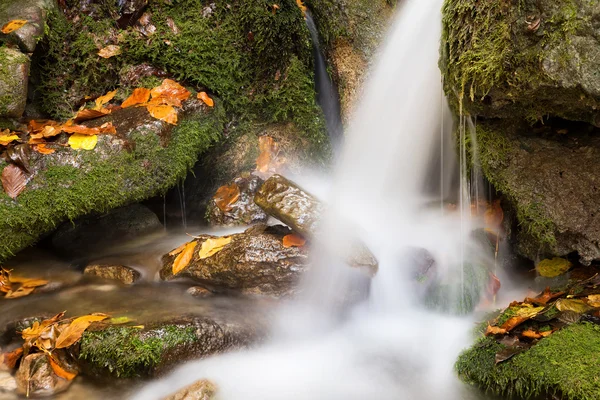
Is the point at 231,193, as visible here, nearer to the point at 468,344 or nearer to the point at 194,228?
the point at 194,228

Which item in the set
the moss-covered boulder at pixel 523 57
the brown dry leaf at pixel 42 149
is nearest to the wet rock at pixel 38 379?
the brown dry leaf at pixel 42 149

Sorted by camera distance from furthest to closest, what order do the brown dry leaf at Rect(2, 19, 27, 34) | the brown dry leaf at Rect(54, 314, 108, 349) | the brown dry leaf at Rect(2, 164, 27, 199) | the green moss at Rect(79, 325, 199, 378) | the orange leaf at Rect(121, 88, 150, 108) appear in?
the orange leaf at Rect(121, 88, 150, 108) → the brown dry leaf at Rect(2, 19, 27, 34) → the brown dry leaf at Rect(2, 164, 27, 199) → the brown dry leaf at Rect(54, 314, 108, 349) → the green moss at Rect(79, 325, 199, 378)

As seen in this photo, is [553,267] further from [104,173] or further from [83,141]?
[83,141]

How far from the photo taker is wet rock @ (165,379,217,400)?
2699mm

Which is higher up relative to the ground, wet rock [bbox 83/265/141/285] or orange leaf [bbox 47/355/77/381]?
wet rock [bbox 83/265/141/285]

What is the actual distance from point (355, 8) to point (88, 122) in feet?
10.3

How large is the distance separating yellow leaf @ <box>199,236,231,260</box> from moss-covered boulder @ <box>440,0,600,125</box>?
2.21 m

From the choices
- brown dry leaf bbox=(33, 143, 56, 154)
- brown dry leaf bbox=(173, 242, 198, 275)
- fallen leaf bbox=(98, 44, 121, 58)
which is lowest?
brown dry leaf bbox=(173, 242, 198, 275)

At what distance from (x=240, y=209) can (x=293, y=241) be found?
1191 mm

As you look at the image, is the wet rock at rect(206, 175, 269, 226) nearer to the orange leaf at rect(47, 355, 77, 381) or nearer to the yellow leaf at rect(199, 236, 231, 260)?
the yellow leaf at rect(199, 236, 231, 260)

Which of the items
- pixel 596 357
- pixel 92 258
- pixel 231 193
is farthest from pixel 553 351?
pixel 92 258

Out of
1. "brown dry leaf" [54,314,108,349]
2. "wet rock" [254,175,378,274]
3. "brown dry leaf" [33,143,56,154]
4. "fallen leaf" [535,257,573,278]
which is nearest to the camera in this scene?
"brown dry leaf" [54,314,108,349]

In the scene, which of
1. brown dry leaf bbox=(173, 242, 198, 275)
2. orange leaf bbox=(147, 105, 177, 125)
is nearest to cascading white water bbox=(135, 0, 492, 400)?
brown dry leaf bbox=(173, 242, 198, 275)

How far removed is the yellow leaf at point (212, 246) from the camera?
3813 millimetres
